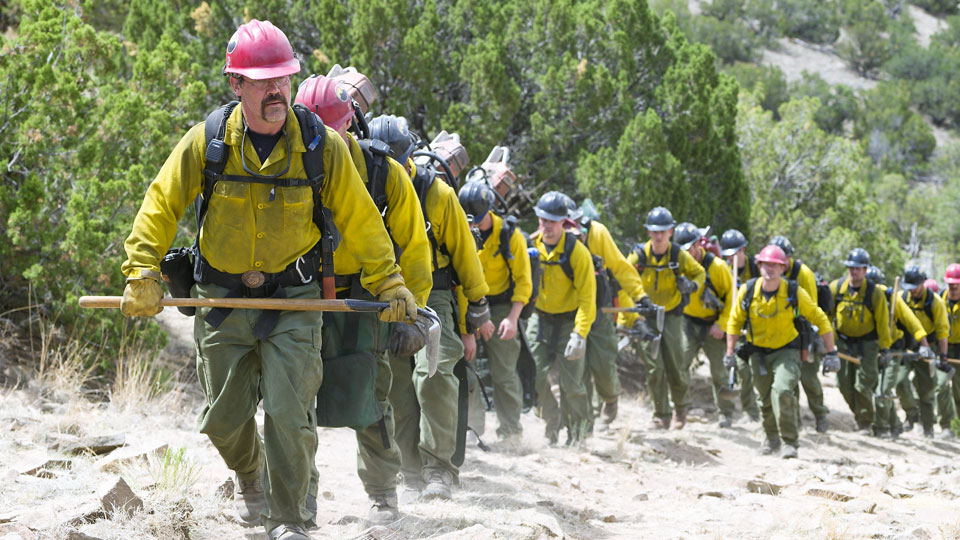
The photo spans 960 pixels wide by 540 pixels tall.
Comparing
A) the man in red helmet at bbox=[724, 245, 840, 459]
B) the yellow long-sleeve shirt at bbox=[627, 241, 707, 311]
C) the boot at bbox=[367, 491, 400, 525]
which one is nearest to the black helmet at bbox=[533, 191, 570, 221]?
the man in red helmet at bbox=[724, 245, 840, 459]

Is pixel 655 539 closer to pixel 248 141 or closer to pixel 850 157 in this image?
pixel 248 141

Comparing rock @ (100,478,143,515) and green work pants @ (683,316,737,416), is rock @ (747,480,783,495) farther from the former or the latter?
rock @ (100,478,143,515)

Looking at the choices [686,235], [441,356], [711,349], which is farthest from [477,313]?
[711,349]

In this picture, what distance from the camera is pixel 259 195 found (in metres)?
4.44

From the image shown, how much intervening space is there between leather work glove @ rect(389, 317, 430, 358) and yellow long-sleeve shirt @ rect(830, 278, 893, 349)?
9.15 meters

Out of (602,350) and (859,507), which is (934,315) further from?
(859,507)

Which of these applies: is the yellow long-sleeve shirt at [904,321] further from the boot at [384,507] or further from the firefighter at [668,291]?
the boot at [384,507]

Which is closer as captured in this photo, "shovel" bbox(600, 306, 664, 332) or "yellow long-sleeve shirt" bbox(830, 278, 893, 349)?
"shovel" bbox(600, 306, 664, 332)

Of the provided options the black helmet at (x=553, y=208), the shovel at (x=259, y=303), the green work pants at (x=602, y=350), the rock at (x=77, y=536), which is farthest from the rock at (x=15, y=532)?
the green work pants at (x=602, y=350)

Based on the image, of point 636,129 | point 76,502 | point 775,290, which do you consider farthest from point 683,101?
point 76,502

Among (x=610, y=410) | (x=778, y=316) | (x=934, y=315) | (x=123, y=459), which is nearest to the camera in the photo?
(x=123, y=459)

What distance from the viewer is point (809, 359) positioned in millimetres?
10578

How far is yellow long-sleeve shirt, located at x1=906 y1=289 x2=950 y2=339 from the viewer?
14.1m

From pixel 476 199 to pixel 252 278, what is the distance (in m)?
3.20
